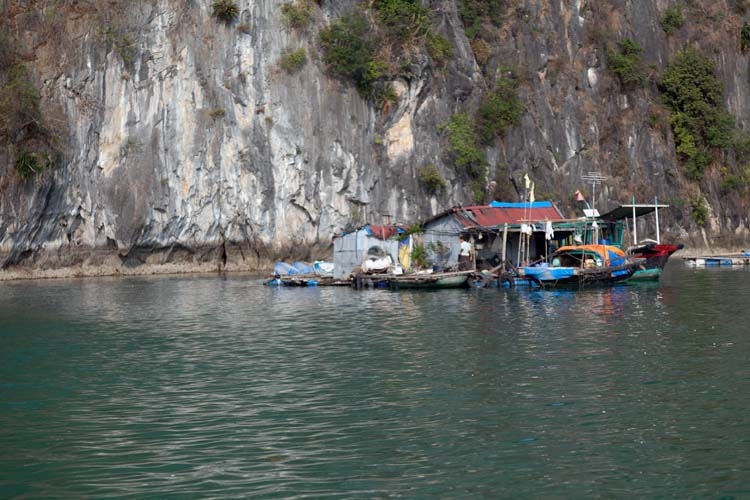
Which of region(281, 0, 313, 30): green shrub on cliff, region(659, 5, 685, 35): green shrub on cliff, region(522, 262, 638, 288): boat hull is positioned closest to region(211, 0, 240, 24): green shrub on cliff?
region(281, 0, 313, 30): green shrub on cliff

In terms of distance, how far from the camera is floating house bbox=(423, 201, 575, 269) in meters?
43.6

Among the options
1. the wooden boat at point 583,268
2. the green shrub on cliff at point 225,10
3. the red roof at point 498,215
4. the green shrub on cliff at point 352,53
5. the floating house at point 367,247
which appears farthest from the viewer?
the green shrub on cliff at point 352,53

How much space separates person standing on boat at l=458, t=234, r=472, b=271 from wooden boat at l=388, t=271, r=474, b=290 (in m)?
2.73

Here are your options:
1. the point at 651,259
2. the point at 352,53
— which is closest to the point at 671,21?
the point at 352,53

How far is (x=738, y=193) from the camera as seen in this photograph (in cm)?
7525

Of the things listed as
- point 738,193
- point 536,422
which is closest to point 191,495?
point 536,422

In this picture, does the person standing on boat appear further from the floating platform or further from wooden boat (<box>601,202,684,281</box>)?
the floating platform

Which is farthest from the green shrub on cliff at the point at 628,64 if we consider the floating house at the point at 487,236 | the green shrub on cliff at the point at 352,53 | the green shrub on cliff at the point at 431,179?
Result: the floating house at the point at 487,236

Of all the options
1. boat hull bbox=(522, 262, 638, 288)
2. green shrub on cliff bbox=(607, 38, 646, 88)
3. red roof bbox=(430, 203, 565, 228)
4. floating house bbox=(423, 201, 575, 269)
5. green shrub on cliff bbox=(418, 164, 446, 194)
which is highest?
green shrub on cliff bbox=(607, 38, 646, 88)

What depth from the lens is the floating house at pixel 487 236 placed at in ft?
143

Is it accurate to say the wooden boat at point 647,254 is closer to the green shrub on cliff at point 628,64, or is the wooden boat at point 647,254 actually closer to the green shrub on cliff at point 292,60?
the green shrub on cliff at point 292,60

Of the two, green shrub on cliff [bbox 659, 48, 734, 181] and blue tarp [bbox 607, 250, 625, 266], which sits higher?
green shrub on cliff [bbox 659, 48, 734, 181]

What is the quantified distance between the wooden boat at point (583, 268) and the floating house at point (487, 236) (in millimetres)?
2047

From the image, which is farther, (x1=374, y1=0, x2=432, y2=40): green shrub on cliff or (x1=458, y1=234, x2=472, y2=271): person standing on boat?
(x1=374, y1=0, x2=432, y2=40): green shrub on cliff
